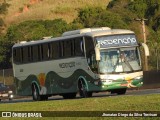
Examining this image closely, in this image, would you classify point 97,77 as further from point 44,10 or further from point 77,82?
point 44,10

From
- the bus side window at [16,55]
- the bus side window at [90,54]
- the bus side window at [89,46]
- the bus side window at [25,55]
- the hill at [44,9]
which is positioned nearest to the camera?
the bus side window at [90,54]

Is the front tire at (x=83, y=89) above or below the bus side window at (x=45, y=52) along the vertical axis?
below

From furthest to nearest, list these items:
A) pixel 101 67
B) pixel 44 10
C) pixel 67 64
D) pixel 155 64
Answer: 1. pixel 44 10
2. pixel 155 64
3. pixel 67 64
4. pixel 101 67

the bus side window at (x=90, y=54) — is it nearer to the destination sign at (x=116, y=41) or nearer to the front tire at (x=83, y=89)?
the destination sign at (x=116, y=41)

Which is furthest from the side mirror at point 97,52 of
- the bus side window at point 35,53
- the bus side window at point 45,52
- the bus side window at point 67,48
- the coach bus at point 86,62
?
the bus side window at point 35,53

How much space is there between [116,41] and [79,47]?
1993mm

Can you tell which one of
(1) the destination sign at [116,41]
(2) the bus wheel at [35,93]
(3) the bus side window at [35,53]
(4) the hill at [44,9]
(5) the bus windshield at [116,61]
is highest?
(4) the hill at [44,9]

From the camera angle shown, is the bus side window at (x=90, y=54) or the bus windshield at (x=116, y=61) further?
the bus side window at (x=90, y=54)

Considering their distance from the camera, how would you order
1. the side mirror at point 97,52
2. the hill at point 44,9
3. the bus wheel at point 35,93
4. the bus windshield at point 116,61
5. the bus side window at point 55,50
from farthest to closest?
1. the hill at point 44,9
2. the bus wheel at point 35,93
3. the bus side window at point 55,50
4. the bus windshield at point 116,61
5. the side mirror at point 97,52

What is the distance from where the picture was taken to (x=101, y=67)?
32.2 meters

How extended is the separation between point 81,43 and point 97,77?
81.6 inches

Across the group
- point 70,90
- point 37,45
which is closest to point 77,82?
point 70,90

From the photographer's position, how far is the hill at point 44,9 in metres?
131

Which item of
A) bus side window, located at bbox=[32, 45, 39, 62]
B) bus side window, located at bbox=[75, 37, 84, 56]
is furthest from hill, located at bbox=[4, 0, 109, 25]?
bus side window, located at bbox=[75, 37, 84, 56]
